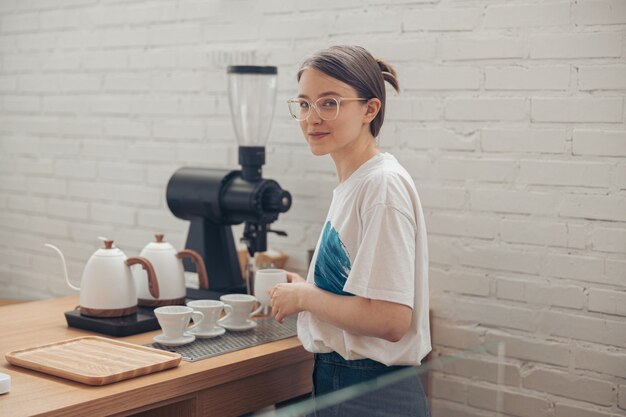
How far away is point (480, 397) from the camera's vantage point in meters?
2.33

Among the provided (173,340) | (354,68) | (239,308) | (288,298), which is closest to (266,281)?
(239,308)

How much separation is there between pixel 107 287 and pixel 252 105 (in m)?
0.80

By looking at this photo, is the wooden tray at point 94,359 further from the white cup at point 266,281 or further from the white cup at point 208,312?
the white cup at point 266,281

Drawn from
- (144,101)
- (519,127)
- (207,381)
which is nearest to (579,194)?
(519,127)

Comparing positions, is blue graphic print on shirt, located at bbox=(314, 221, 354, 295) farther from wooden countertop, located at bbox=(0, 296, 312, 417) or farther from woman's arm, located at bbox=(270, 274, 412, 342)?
wooden countertop, located at bbox=(0, 296, 312, 417)

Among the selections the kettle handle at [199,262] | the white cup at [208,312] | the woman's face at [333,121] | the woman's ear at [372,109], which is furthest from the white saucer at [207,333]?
the woman's ear at [372,109]

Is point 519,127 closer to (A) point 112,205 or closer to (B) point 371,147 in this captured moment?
(B) point 371,147

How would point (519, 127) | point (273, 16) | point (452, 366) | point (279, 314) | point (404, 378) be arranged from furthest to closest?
point (273, 16)
point (519, 127)
point (452, 366)
point (279, 314)
point (404, 378)

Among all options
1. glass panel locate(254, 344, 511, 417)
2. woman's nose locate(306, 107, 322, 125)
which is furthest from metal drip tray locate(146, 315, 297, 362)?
woman's nose locate(306, 107, 322, 125)

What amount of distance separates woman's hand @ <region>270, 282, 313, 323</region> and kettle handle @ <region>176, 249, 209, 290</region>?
550 mm

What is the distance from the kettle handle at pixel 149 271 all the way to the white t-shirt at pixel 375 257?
0.51 metres

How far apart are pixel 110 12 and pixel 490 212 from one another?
1781 mm

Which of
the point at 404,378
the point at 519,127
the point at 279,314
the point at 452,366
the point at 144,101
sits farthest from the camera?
the point at 144,101

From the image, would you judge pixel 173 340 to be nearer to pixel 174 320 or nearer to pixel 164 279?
pixel 174 320
